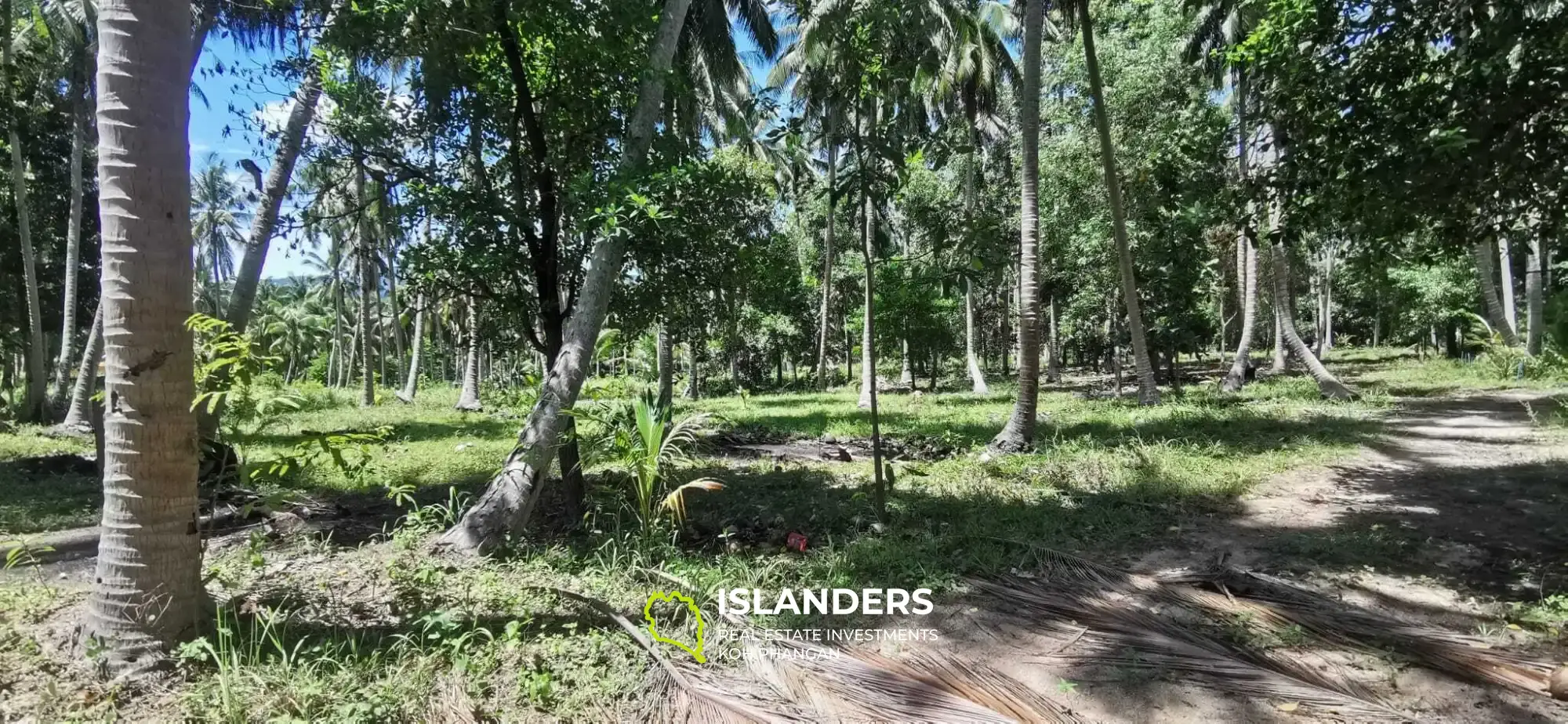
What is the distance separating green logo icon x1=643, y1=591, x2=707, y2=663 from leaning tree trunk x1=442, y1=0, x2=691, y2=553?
5.00ft

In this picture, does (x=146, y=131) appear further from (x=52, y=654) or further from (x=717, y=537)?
(x=717, y=537)

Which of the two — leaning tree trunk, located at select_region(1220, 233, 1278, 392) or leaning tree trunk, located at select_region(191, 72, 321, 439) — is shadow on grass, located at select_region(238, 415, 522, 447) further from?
leaning tree trunk, located at select_region(1220, 233, 1278, 392)

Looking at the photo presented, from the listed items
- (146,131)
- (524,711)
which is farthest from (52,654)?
(146,131)

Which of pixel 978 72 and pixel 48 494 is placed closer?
pixel 48 494

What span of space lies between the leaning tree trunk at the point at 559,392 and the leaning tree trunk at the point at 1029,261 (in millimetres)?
5567

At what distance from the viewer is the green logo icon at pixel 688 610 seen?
3541 millimetres

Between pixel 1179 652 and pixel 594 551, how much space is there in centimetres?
379

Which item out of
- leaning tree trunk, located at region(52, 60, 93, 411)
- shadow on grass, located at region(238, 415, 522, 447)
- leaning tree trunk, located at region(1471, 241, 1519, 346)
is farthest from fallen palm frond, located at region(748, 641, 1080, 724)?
leaning tree trunk, located at region(52, 60, 93, 411)

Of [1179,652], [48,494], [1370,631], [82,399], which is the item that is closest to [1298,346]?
[1370,631]

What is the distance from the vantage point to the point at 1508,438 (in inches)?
339

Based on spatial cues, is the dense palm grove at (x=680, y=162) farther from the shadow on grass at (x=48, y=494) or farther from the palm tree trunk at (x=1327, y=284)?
the palm tree trunk at (x=1327, y=284)

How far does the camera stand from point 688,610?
4008 mm

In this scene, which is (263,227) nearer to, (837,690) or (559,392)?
(559,392)

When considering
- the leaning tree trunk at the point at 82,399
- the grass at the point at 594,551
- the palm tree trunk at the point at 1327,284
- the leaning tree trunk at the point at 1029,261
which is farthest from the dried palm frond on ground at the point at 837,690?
the palm tree trunk at the point at 1327,284
